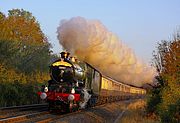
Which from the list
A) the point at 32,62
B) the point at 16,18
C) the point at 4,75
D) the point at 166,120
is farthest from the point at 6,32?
the point at 166,120

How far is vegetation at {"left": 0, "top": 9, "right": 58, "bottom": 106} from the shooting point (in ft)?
107

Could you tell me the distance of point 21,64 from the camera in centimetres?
4744

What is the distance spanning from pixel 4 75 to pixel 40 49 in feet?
59.5

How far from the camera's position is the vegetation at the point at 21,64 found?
3253 centimetres

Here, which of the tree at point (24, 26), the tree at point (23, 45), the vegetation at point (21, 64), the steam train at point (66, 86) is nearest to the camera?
the steam train at point (66, 86)

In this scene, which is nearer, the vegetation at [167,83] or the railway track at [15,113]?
the railway track at [15,113]

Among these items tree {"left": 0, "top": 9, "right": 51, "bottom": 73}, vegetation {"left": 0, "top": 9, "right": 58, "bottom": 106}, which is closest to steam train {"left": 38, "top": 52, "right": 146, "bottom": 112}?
vegetation {"left": 0, "top": 9, "right": 58, "bottom": 106}

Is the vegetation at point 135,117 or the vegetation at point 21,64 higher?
the vegetation at point 21,64

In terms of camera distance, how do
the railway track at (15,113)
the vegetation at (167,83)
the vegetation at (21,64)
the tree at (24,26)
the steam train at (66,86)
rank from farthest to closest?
the tree at (24,26)
the vegetation at (21,64)
the steam train at (66,86)
the vegetation at (167,83)
the railway track at (15,113)

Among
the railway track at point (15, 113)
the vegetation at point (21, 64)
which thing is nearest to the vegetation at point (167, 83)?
the railway track at point (15, 113)

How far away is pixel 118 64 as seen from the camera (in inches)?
1729

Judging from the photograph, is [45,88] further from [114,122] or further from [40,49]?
[40,49]

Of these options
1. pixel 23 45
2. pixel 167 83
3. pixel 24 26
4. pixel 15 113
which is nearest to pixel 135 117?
pixel 167 83

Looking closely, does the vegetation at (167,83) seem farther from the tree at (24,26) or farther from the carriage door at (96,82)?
the tree at (24,26)
